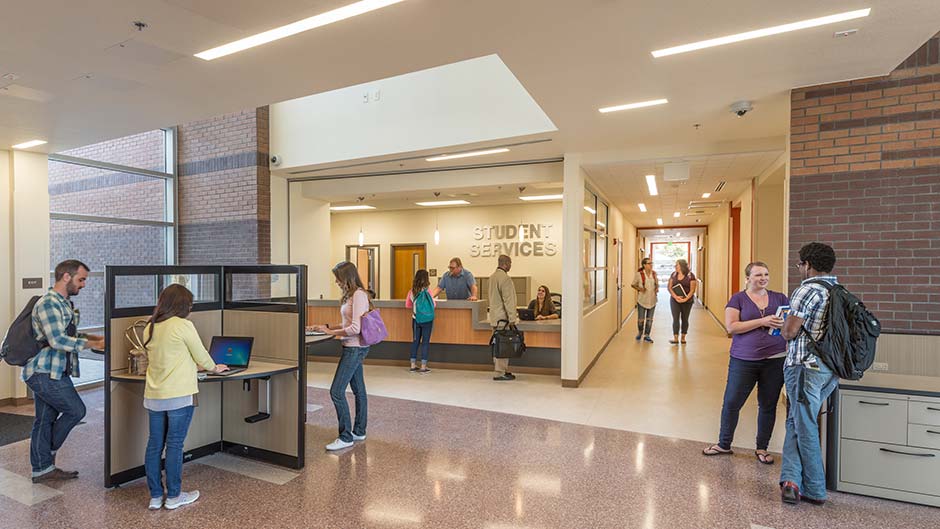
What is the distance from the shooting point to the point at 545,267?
1089 centimetres

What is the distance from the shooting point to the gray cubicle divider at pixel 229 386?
352cm

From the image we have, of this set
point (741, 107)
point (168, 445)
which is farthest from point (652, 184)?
point (168, 445)

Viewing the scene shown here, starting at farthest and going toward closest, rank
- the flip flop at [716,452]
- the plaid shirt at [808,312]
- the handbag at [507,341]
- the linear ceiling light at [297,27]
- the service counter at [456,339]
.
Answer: the service counter at [456,339] → the handbag at [507,341] → the flip flop at [716,452] → the plaid shirt at [808,312] → the linear ceiling light at [297,27]

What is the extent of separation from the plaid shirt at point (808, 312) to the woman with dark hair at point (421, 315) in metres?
4.66

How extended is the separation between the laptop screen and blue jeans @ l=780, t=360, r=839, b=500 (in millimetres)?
3921

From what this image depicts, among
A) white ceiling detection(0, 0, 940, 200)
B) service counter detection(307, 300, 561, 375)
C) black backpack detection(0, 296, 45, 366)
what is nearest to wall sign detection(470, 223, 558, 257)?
service counter detection(307, 300, 561, 375)

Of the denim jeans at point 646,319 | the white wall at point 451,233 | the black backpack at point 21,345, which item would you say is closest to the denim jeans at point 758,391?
the black backpack at point 21,345

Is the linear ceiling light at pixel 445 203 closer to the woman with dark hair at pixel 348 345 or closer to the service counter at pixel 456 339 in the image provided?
the service counter at pixel 456 339

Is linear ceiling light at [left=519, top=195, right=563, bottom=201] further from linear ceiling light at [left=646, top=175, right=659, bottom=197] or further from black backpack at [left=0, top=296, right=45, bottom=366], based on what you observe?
black backpack at [left=0, top=296, right=45, bottom=366]

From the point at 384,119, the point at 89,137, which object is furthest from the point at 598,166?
the point at 89,137

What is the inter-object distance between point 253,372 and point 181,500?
905 millimetres

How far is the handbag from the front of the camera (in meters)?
6.59

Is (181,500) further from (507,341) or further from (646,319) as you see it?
(646,319)

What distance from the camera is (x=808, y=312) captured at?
3191mm
